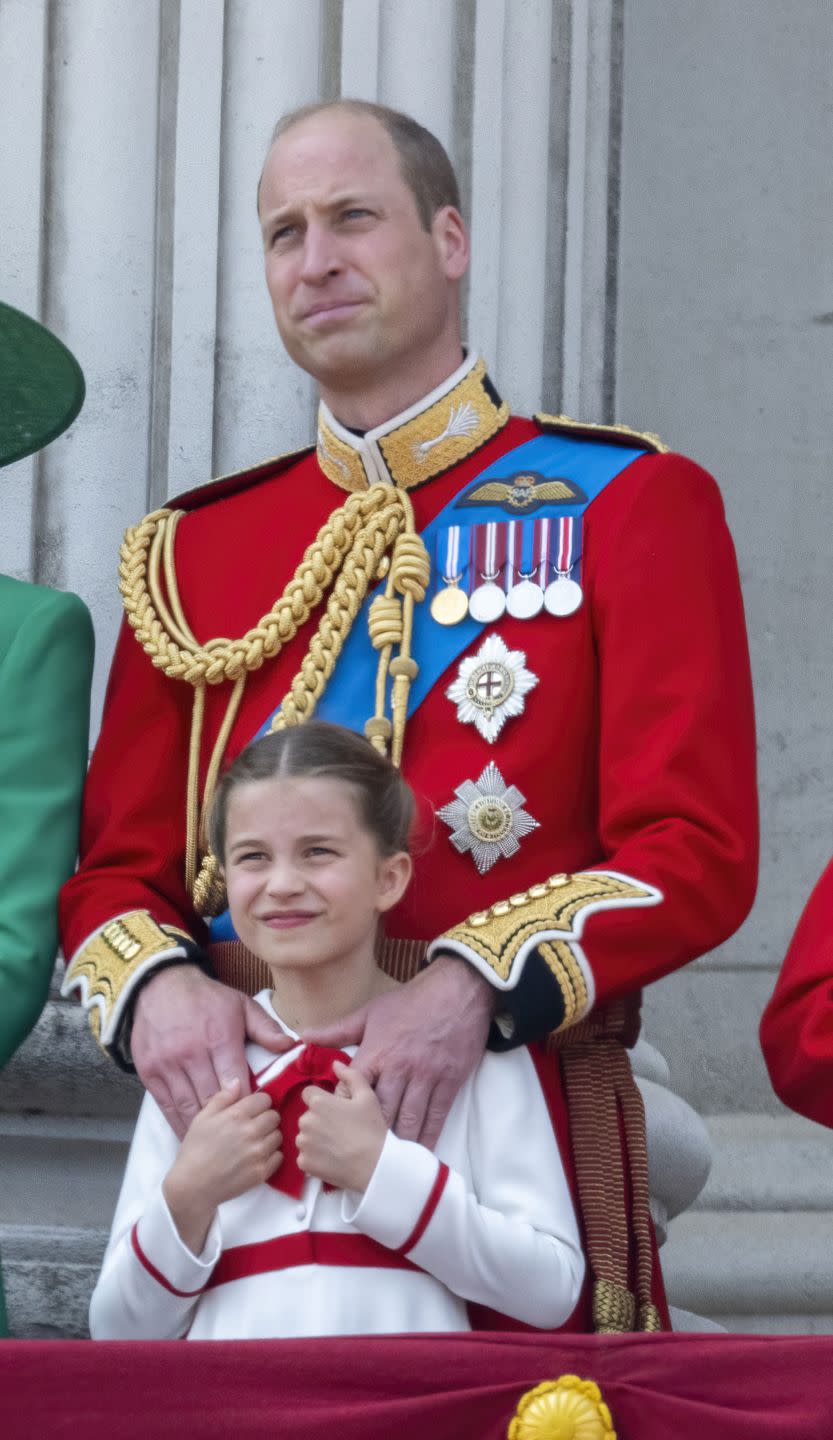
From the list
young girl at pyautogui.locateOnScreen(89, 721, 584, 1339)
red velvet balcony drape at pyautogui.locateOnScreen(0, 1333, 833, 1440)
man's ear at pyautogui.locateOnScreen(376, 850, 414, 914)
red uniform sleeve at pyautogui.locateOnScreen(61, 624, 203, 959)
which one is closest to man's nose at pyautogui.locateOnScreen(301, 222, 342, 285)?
red uniform sleeve at pyautogui.locateOnScreen(61, 624, 203, 959)

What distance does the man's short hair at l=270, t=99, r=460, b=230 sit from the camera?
286 centimetres

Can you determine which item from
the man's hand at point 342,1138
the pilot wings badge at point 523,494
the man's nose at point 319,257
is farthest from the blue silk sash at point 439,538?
the man's hand at point 342,1138

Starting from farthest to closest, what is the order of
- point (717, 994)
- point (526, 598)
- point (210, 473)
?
1. point (717, 994)
2. point (210, 473)
3. point (526, 598)

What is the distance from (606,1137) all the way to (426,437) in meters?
0.76

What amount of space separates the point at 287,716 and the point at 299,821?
0.31m

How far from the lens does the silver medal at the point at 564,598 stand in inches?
105

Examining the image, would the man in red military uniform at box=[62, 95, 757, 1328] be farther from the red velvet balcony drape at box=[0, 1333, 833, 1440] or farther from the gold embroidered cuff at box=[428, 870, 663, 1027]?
the red velvet balcony drape at box=[0, 1333, 833, 1440]

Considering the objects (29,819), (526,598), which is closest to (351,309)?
(526,598)

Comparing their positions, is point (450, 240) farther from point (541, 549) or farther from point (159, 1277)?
point (159, 1277)

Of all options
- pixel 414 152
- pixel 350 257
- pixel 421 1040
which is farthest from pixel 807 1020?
pixel 414 152

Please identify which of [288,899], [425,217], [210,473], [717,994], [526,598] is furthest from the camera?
[717,994]

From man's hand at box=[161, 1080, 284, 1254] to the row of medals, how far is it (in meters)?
0.59

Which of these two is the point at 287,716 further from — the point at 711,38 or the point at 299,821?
the point at 711,38

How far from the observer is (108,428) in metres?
3.46
